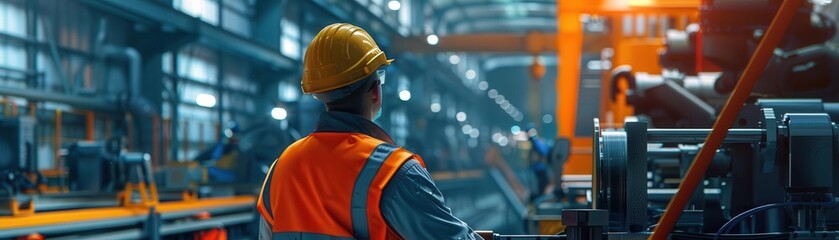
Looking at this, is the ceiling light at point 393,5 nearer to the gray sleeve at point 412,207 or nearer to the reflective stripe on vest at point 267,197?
the reflective stripe on vest at point 267,197

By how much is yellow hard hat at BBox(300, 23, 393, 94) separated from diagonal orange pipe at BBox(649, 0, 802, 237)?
0.86m

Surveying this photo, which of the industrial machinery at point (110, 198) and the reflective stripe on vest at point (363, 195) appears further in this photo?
the industrial machinery at point (110, 198)

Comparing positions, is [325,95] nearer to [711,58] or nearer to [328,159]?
[328,159]

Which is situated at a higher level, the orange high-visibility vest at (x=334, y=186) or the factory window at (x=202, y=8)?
the factory window at (x=202, y=8)

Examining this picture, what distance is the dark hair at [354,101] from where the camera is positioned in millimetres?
2682

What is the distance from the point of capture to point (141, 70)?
1700cm

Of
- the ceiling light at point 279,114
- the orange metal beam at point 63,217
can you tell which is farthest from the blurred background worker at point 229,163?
the orange metal beam at point 63,217

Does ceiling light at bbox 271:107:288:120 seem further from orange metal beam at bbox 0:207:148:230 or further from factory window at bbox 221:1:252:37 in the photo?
factory window at bbox 221:1:252:37

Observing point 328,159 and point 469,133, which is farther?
point 469,133

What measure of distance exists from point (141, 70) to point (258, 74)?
5064 millimetres

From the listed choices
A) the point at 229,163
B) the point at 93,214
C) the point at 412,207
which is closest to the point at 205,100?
the point at 229,163

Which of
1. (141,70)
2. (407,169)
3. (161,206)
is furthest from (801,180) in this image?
(141,70)

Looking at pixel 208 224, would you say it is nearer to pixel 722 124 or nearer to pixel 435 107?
pixel 722 124

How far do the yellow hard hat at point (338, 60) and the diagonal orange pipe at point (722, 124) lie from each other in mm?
857
